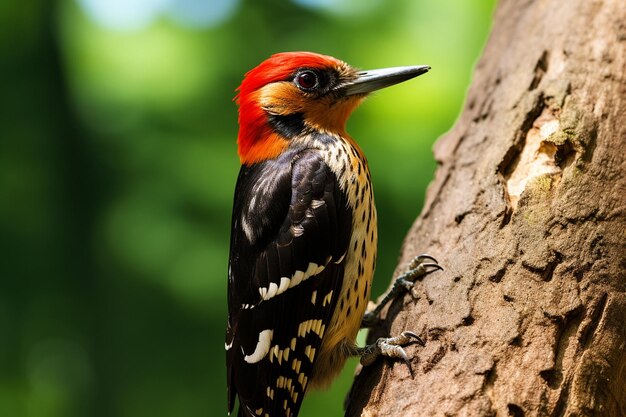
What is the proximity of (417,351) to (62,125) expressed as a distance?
26.9 feet

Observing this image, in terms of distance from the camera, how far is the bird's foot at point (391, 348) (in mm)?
2991

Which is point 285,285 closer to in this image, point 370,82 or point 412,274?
point 412,274

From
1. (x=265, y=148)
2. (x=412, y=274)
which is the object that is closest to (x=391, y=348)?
(x=412, y=274)

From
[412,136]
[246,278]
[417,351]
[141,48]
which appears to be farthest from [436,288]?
[141,48]

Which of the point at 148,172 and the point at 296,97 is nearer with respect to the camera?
the point at 296,97

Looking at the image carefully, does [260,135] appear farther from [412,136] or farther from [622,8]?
[412,136]

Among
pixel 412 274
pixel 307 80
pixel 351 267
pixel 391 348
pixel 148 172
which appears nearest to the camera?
pixel 391 348

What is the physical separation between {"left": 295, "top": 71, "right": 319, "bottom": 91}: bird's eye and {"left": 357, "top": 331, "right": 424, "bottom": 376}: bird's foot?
5.07 feet

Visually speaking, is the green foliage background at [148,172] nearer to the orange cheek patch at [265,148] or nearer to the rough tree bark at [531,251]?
the orange cheek patch at [265,148]

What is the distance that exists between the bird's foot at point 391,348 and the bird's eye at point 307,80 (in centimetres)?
155

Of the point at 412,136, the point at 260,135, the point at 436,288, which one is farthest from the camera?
the point at 412,136

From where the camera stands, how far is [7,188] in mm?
10109

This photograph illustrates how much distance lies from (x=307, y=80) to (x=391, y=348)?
171cm

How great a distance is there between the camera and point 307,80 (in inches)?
161
